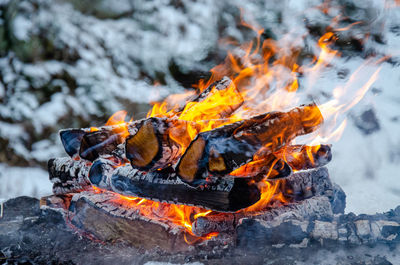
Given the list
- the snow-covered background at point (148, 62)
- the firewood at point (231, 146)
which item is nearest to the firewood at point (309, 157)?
the firewood at point (231, 146)

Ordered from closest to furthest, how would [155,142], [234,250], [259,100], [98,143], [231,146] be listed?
[231,146], [155,142], [234,250], [98,143], [259,100]

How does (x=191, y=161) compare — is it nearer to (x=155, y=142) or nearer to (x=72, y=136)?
(x=155, y=142)

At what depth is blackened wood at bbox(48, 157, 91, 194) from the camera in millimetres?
1869

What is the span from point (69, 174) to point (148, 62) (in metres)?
1.95

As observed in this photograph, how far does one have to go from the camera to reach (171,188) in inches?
56.5

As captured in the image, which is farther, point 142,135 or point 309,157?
point 309,157

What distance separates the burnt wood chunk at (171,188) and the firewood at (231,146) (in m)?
0.10

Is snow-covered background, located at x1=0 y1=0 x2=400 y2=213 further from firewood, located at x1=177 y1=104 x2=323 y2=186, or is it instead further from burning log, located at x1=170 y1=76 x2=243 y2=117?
firewood, located at x1=177 y1=104 x2=323 y2=186

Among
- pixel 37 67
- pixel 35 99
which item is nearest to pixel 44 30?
pixel 37 67

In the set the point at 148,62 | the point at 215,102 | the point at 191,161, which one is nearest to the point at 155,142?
the point at 191,161

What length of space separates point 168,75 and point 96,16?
111 centimetres

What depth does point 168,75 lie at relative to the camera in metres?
3.40

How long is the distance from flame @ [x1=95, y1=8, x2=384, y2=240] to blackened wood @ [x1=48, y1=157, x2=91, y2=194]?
0.33 meters

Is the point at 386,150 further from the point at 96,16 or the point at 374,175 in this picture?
the point at 96,16
